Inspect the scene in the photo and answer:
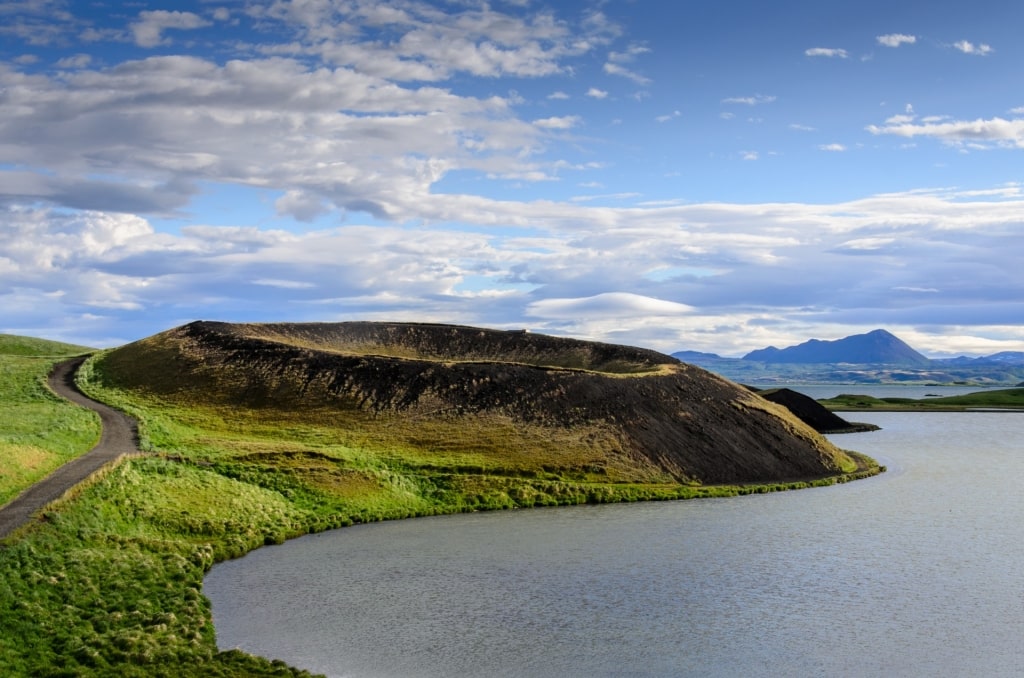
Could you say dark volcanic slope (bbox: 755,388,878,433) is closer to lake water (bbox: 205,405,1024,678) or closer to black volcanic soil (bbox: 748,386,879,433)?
A: black volcanic soil (bbox: 748,386,879,433)

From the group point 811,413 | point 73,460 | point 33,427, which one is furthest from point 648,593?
point 811,413

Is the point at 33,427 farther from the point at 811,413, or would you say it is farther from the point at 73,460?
the point at 811,413

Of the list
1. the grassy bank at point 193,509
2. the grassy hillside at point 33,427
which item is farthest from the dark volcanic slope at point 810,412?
the grassy hillside at point 33,427

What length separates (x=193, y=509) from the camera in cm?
5016

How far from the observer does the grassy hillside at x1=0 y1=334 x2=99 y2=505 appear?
4881cm

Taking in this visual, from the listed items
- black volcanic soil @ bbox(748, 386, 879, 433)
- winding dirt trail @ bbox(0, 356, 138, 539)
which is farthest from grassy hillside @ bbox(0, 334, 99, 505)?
black volcanic soil @ bbox(748, 386, 879, 433)

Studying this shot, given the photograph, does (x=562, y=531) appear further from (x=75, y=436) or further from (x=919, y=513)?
(x=75, y=436)

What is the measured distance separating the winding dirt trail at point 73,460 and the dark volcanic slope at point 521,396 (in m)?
4.77

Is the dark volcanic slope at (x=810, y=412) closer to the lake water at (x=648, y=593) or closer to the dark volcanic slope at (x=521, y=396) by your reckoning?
the dark volcanic slope at (x=521, y=396)

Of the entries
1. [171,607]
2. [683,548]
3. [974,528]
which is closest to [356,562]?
[171,607]

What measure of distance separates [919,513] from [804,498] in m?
9.79

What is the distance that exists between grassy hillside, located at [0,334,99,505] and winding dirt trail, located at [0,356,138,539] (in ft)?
2.27

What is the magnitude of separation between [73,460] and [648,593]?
36675mm

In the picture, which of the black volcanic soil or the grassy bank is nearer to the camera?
the grassy bank
